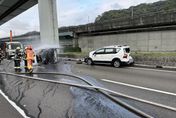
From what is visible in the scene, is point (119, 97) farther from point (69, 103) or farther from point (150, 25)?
point (150, 25)

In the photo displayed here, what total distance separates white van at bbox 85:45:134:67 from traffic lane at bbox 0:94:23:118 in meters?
12.1

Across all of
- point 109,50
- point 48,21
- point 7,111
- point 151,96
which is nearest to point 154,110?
point 151,96

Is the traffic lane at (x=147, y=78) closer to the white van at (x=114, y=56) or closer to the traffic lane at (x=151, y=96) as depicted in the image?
the traffic lane at (x=151, y=96)

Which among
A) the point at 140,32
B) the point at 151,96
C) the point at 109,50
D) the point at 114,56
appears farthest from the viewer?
the point at 140,32

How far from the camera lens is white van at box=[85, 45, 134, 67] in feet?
60.0

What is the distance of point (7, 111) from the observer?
252 inches

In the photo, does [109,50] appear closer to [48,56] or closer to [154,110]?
[48,56]

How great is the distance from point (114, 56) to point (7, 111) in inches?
520

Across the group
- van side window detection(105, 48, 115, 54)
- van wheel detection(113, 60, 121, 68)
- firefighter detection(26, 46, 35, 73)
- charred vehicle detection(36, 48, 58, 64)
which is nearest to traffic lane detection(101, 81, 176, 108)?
firefighter detection(26, 46, 35, 73)

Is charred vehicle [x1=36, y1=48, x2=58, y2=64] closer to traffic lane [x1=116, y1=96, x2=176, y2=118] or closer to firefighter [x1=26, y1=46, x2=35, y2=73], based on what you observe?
firefighter [x1=26, y1=46, x2=35, y2=73]

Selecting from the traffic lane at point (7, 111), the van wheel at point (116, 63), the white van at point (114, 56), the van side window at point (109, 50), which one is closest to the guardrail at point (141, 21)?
the white van at point (114, 56)

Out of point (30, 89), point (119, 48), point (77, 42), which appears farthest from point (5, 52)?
point (30, 89)

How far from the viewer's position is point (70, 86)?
31.0 feet

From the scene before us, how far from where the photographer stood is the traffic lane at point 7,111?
19.6 ft
